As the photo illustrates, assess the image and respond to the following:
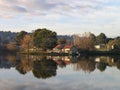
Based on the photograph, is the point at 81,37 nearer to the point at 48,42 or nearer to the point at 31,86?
the point at 48,42

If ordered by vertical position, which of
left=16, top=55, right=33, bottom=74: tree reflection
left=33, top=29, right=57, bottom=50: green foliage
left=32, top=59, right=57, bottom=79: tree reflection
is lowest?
left=16, top=55, right=33, bottom=74: tree reflection

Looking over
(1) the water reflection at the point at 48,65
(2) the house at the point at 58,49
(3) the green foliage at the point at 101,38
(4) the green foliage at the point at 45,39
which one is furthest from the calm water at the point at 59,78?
(3) the green foliage at the point at 101,38

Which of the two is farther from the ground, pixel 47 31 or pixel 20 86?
pixel 47 31

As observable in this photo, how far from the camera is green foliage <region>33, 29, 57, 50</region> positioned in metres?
89.7

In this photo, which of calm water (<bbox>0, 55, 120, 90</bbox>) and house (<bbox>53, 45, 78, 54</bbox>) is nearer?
calm water (<bbox>0, 55, 120, 90</bbox>)

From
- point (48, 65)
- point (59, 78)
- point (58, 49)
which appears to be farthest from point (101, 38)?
point (59, 78)

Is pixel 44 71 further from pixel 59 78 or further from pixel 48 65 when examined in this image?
pixel 48 65

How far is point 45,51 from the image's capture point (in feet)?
299

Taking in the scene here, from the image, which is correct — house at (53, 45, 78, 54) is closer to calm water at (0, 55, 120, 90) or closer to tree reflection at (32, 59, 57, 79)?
tree reflection at (32, 59, 57, 79)

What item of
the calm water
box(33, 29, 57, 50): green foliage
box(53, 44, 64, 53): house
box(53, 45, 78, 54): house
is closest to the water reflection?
the calm water

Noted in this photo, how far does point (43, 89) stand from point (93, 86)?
12.9 ft

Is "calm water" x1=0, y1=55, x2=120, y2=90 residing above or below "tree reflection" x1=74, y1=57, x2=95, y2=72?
above

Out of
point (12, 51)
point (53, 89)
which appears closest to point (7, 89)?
point (53, 89)

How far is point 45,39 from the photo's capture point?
89.5 m
